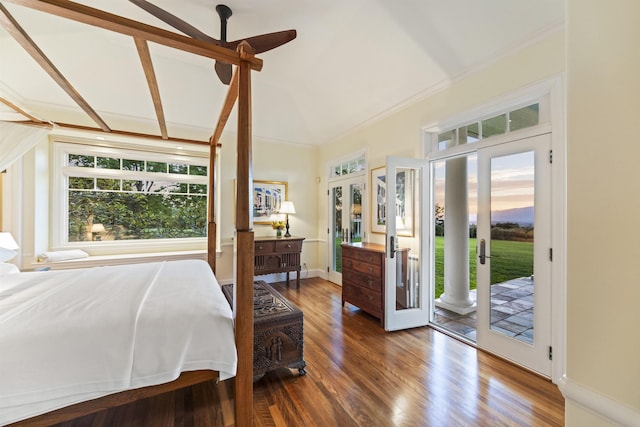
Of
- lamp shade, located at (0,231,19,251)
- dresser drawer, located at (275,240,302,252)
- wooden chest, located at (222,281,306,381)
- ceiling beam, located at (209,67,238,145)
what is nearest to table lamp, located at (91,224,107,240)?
lamp shade, located at (0,231,19,251)

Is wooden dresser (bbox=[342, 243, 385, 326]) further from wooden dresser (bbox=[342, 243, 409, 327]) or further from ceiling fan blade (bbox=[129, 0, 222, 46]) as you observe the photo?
ceiling fan blade (bbox=[129, 0, 222, 46])

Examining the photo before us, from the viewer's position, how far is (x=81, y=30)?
3.01 metres

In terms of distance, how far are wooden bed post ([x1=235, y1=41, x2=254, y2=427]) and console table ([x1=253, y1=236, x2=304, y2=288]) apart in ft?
Answer: 9.74

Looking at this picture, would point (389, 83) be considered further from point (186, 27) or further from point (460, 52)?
point (186, 27)

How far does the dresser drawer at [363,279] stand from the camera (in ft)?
10.1

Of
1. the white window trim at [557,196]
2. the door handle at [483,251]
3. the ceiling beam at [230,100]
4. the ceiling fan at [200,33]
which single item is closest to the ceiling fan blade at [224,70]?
the ceiling fan at [200,33]

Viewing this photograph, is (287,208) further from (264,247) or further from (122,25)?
(122,25)

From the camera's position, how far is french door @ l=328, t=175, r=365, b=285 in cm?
442

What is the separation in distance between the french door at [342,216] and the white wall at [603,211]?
11.6 ft

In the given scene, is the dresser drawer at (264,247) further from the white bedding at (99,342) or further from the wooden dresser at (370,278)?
the white bedding at (99,342)

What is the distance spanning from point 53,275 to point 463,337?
403 centimetres

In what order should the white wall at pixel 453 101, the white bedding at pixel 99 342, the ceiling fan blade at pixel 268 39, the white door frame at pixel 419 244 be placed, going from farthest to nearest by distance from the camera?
the white door frame at pixel 419 244, the white wall at pixel 453 101, the ceiling fan blade at pixel 268 39, the white bedding at pixel 99 342

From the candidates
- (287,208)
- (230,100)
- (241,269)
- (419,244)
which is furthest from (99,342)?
(287,208)

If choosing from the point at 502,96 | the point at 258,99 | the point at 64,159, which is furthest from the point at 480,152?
the point at 64,159
